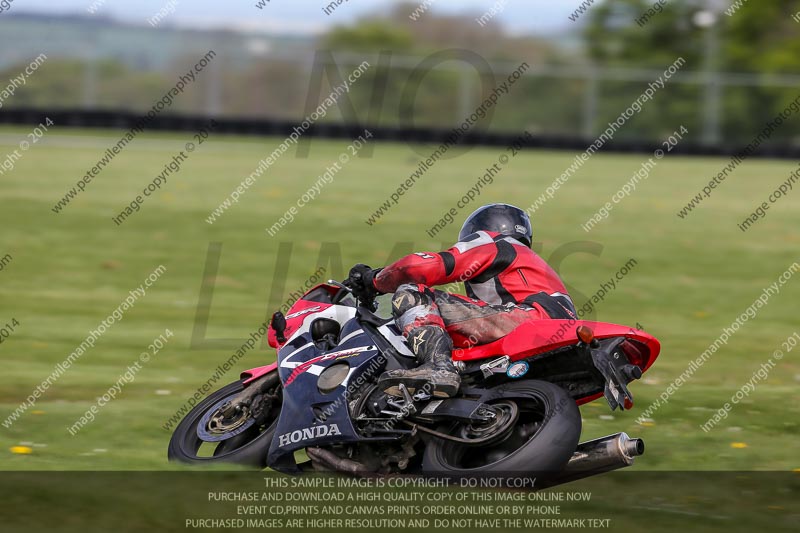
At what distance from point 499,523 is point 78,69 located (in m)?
41.1

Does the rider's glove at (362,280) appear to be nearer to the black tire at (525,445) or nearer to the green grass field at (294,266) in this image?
the black tire at (525,445)

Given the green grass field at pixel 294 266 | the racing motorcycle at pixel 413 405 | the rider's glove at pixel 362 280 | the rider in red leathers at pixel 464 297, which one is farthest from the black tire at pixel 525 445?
the green grass field at pixel 294 266

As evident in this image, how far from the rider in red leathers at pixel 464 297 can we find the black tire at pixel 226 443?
89cm

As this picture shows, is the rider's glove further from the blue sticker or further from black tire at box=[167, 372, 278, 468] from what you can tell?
the blue sticker

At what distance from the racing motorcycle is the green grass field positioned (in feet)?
2.58

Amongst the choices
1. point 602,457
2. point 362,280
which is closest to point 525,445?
point 602,457

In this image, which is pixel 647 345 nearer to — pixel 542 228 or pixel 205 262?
pixel 205 262

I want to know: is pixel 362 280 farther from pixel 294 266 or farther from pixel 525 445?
pixel 294 266

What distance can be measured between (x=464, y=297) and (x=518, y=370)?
696 mm

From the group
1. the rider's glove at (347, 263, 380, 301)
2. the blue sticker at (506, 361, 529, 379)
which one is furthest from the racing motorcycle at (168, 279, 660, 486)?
the rider's glove at (347, 263, 380, 301)

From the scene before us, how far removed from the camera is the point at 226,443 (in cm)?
778

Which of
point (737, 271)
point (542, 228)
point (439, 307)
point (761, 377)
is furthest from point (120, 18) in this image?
point (439, 307)

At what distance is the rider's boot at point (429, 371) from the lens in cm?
694

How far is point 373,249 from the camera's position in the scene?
66.8ft
